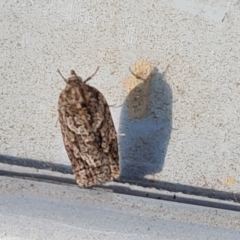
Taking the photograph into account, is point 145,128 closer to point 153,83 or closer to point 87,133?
point 153,83

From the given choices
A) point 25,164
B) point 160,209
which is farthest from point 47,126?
point 160,209

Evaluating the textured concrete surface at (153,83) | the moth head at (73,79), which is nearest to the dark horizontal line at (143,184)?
the textured concrete surface at (153,83)

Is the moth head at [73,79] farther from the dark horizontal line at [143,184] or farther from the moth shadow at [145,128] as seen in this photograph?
the dark horizontal line at [143,184]

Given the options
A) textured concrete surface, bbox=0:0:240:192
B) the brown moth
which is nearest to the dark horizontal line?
textured concrete surface, bbox=0:0:240:192

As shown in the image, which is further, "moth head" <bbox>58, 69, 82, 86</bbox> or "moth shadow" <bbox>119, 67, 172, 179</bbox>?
"moth shadow" <bbox>119, 67, 172, 179</bbox>

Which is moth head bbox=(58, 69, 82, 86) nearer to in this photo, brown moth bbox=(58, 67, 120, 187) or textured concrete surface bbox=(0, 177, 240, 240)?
brown moth bbox=(58, 67, 120, 187)

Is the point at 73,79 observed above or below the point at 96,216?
above

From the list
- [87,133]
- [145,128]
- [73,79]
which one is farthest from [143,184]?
[73,79]

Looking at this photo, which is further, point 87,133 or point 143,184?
point 143,184

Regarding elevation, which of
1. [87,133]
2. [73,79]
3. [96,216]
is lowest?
[96,216]
